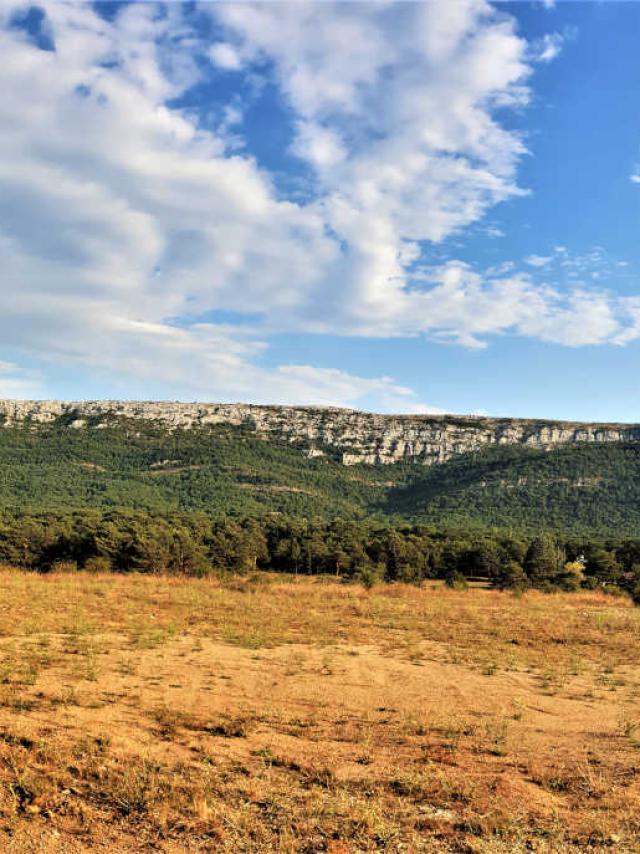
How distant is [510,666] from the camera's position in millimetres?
18406

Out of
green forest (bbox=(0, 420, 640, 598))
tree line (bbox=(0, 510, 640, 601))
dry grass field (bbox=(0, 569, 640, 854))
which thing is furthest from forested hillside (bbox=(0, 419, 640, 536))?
dry grass field (bbox=(0, 569, 640, 854))

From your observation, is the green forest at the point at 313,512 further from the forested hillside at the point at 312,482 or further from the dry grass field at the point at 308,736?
the dry grass field at the point at 308,736

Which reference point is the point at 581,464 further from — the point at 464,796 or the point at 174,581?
the point at 464,796

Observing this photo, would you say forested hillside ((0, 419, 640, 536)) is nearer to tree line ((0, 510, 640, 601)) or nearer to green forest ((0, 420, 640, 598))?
green forest ((0, 420, 640, 598))

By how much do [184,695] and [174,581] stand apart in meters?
24.6

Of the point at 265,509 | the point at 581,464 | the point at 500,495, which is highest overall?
the point at 581,464

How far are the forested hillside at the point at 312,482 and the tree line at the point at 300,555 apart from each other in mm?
50747

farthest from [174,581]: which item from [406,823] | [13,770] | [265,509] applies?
[265,509]

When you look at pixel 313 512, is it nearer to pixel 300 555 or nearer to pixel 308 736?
pixel 300 555

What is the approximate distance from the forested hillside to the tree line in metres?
50.7

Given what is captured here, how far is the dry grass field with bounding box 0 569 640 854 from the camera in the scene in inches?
286

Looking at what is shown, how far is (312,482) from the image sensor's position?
17488 cm

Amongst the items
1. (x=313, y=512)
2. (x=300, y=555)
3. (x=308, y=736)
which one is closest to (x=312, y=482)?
(x=313, y=512)

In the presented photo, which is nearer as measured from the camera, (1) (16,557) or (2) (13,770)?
(2) (13,770)
